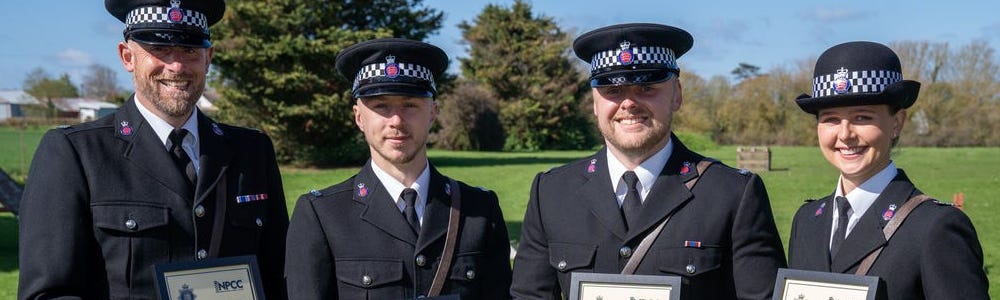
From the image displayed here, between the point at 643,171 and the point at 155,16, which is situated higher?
the point at 155,16

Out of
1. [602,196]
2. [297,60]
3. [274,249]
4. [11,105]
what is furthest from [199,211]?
[11,105]

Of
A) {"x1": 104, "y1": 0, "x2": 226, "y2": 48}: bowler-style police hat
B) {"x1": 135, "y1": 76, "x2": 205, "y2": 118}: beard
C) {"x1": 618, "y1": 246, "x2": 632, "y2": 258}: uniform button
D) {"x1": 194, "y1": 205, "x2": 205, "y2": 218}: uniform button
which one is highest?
{"x1": 104, "y1": 0, "x2": 226, "y2": 48}: bowler-style police hat

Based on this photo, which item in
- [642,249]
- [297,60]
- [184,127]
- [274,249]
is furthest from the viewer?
[297,60]

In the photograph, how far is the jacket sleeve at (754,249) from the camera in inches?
127

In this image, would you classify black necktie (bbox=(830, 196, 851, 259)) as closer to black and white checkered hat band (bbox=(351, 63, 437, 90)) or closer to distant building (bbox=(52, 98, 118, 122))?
black and white checkered hat band (bbox=(351, 63, 437, 90))

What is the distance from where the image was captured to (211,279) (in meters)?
3.24

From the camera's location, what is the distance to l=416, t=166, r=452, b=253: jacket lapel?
3.54m

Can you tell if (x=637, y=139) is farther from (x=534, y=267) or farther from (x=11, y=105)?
(x=11, y=105)

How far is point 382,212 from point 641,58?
1.27 metres

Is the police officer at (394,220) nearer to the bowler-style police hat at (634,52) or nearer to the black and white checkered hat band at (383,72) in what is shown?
the black and white checkered hat band at (383,72)

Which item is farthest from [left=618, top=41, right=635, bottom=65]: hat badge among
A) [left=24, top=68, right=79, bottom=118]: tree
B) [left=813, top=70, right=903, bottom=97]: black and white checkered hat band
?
[left=24, top=68, right=79, bottom=118]: tree

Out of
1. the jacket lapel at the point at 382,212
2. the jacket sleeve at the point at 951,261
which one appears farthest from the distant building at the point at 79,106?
the jacket sleeve at the point at 951,261

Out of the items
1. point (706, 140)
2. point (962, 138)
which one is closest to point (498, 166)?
point (706, 140)

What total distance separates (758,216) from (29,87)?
284 feet
